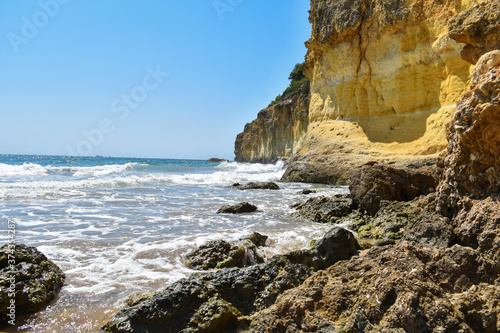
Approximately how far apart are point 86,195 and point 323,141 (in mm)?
12918

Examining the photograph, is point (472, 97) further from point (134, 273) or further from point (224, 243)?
point (134, 273)

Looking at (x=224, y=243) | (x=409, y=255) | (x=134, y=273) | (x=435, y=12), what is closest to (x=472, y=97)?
(x=409, y=255)

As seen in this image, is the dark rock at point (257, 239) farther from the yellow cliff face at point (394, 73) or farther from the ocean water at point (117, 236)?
the yellow cliff face at point (394, 73)

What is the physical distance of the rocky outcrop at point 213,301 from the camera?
2.67 metres

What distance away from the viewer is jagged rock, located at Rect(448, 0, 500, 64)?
5.70m

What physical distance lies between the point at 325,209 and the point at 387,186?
5.03 feet


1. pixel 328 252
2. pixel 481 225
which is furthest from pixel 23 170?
pixel 481 225

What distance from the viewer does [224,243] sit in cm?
501

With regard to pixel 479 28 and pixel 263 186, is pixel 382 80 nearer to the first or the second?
pixel 263 186

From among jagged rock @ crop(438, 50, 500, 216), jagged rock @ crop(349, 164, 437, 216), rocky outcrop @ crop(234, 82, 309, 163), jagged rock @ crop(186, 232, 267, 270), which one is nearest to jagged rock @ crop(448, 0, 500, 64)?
jagged rock @ crop(349, 164, 437, 216)

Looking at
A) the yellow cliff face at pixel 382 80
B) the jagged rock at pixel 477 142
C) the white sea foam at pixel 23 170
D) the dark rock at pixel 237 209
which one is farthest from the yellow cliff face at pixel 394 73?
the white sea foam at pixel 23 170

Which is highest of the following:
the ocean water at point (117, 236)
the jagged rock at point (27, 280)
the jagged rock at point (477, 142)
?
the jagged rock at point (477, 142)

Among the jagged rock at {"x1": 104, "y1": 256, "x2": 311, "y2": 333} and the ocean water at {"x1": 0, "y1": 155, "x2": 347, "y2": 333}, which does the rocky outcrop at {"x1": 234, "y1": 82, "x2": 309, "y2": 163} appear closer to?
the ocean water at {"x1": 0, "y1": 155, "x2": 347, "y2": 333}

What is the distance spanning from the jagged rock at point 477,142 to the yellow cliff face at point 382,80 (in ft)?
37.5
